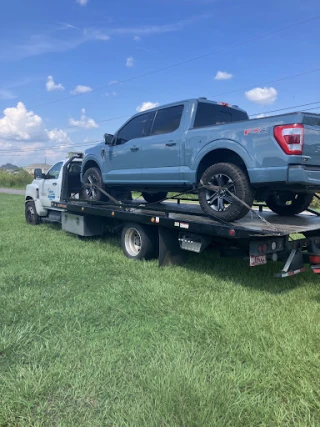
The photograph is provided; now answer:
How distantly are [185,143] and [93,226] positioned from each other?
11.3 feet

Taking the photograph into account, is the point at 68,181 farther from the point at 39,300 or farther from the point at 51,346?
the point at 51,346

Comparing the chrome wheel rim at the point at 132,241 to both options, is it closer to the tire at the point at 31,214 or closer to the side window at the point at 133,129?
the side window at the point at 133,129

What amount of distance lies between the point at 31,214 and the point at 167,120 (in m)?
6.32

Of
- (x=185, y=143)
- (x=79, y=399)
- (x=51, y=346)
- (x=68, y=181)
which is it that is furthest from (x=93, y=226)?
(x=79, y=399)

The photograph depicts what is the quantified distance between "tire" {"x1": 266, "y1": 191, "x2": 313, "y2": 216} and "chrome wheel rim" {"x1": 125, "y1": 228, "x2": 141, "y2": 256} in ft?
7.93

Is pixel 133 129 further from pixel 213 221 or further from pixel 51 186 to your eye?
pixel 51 186

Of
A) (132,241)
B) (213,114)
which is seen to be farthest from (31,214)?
(213,114)

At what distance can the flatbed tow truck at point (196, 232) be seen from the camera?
4.63 meters

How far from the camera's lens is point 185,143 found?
568 centimetres

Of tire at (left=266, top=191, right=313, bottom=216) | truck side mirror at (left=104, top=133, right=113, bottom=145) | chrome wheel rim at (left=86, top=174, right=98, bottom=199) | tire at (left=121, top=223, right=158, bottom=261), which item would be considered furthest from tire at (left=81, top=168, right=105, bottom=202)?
tire at (left=266, top=191, right=313, bottom=216)

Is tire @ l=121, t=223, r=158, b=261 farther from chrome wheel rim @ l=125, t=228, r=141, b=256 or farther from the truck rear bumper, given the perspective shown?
the truck rear bumper

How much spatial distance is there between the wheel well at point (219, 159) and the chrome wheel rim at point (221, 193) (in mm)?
302

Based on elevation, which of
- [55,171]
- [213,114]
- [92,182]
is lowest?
[92,182]

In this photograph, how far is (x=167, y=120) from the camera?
20.3ft
